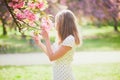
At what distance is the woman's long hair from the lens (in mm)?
4129

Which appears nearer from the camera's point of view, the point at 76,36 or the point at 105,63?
the point at 76,36

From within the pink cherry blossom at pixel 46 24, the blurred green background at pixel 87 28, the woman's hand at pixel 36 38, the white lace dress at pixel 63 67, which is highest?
the pink cherry blossom at pixel 46 24

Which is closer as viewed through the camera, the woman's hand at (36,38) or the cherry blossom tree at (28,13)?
the woman's hand at (36,38)

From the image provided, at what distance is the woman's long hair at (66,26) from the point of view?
13.5 feet

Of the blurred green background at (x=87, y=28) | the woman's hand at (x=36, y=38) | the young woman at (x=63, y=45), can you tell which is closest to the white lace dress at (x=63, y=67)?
the young woman at (x=63, y=45)

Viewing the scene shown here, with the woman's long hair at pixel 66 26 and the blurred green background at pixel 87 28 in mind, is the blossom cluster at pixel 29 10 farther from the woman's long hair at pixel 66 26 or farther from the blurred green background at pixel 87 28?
the blurred green background at pixel 87 28

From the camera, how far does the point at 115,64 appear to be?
886 cm

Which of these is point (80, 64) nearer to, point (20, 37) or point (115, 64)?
point (115, 64)

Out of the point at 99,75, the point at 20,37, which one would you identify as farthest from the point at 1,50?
the point at 99,75

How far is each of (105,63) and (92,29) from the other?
365 cm

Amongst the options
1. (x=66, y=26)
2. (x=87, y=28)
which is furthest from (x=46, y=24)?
(x=87, y=28)

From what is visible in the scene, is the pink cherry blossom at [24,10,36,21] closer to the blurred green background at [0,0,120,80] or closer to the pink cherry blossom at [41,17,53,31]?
the pink cherry blossom at [41,17,53,31]

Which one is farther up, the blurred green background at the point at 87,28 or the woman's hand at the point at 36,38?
the woman's hand at the point at 36,38

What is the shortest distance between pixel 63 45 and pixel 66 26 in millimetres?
188
